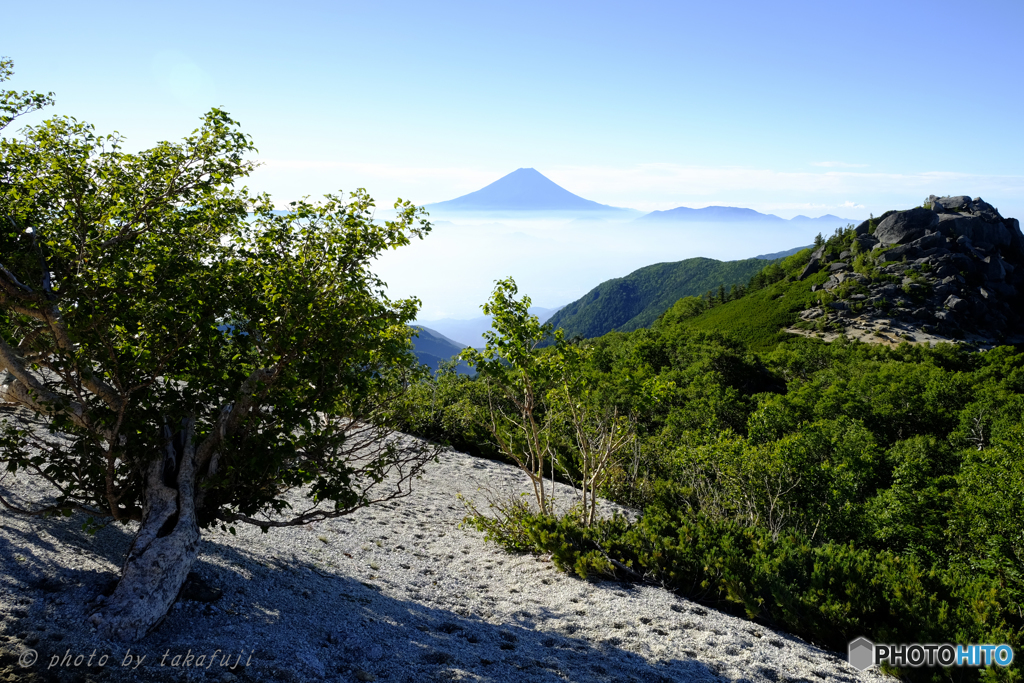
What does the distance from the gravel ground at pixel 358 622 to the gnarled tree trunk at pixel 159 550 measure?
0.23m

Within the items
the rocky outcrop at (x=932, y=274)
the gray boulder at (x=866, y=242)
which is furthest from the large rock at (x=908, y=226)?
the gray boulder at (x=866, y=242)

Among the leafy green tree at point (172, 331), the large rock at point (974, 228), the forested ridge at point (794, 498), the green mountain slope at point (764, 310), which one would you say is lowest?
the forested ridge at point (794, 498)

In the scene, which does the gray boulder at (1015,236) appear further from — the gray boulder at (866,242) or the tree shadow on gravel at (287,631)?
the tree shadow on gravel at (287,631)

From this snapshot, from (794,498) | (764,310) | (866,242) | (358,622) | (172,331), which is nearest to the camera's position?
(172,331)

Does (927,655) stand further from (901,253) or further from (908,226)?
(908,226)

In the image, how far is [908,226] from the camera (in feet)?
401

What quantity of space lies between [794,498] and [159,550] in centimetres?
1995

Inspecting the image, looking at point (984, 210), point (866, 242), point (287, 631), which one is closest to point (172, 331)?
point (287, 631)

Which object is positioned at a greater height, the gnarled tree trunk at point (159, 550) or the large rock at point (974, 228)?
the large rock at point (974, 228)

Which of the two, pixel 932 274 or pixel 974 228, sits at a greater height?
pixel 974 228

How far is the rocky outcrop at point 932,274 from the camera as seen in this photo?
97.2 metres

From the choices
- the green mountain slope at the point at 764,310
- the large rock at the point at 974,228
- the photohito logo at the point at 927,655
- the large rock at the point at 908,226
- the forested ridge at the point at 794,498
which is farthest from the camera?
the large rock at the point at 908,226

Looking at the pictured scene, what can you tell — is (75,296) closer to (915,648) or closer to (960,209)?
(915,648)

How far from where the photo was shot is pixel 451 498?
17.5 metres
